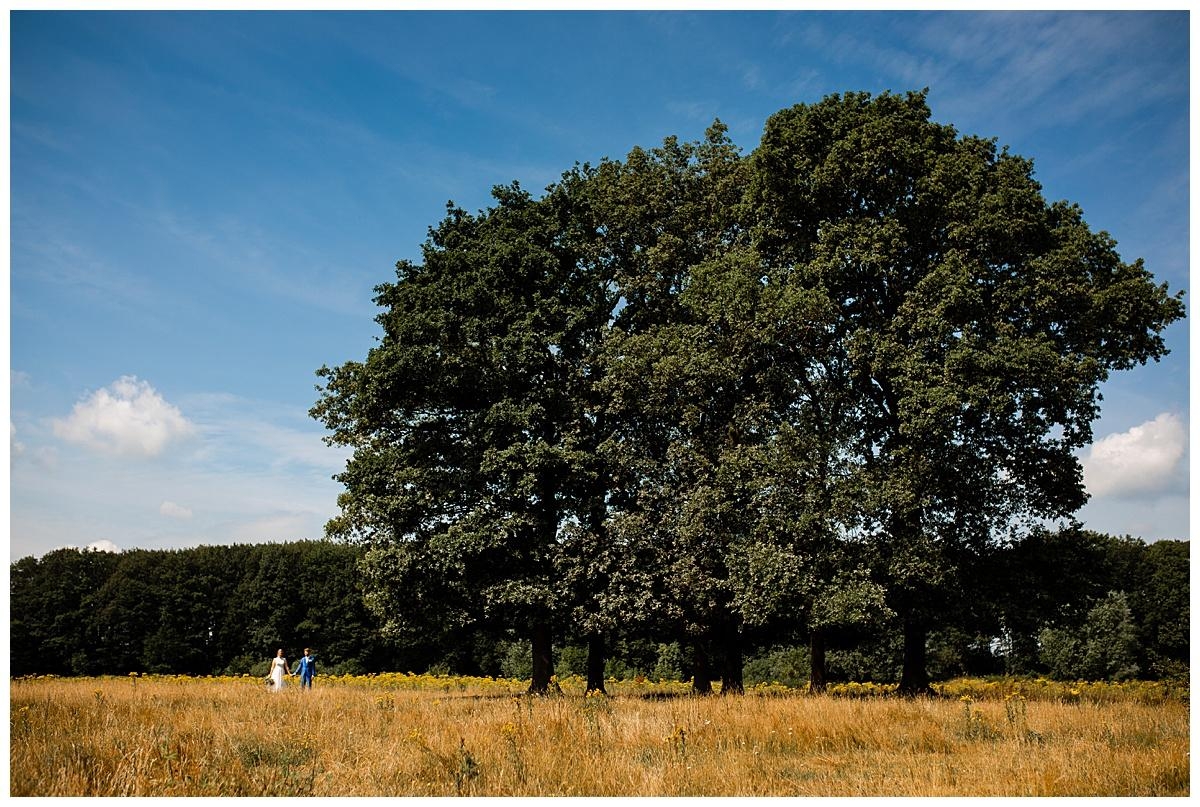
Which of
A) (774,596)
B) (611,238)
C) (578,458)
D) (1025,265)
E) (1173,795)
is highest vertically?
(611,238)

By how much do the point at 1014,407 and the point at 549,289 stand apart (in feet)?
39.0

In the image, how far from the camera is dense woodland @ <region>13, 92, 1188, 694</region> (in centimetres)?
1844

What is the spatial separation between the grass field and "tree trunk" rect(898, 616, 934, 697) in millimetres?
5835

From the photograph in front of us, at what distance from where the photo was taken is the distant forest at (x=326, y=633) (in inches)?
1603

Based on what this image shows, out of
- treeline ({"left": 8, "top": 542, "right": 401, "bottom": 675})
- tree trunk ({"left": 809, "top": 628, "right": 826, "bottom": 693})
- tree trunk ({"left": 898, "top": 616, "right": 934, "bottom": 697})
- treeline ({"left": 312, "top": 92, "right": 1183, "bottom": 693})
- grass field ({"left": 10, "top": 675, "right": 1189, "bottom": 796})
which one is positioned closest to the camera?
grass field ({"left": 10, "top": 675, "right": 1189, "bottom": 796})

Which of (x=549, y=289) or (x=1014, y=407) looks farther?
(x=549, y=289)

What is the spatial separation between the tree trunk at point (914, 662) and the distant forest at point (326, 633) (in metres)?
13.9

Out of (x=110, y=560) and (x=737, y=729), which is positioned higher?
(x=110, y=560)

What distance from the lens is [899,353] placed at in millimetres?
18484

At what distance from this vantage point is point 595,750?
32.0ft

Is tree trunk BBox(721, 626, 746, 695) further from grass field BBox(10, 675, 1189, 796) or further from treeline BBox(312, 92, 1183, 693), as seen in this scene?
grass field BBox(10, 675, 1189, 796)

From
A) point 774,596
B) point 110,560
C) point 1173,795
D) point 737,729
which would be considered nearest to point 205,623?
point 110,560

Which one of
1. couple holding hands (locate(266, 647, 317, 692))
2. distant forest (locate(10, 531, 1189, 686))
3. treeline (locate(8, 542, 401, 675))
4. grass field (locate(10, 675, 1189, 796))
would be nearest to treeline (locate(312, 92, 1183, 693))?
couple holding hands (locate(266, 647, 317, 692))

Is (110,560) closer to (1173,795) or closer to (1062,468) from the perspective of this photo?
(1062,468)
